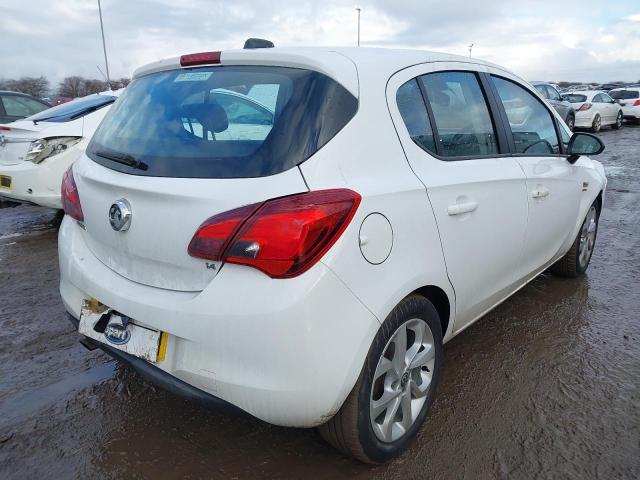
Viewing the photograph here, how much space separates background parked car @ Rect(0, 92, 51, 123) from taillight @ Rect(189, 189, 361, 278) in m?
9.13

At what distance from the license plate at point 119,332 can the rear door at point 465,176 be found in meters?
1.27

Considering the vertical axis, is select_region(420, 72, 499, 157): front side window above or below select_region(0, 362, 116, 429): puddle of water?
above

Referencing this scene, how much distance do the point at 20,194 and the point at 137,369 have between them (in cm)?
426

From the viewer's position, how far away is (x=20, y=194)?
5383mm

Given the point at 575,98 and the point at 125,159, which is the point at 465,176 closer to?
the point at 125,159

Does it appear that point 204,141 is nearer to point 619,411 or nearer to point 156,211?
point 156,211

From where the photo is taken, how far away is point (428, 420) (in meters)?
Result: 2.48

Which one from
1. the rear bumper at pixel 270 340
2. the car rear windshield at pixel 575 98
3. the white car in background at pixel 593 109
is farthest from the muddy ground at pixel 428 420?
the car rear windshield at pixel 575 98

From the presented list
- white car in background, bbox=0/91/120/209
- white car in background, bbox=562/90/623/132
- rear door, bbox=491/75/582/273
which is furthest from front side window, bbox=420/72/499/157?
white car in background, bbox=562/90/623/132

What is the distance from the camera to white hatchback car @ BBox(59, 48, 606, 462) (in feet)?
5.67

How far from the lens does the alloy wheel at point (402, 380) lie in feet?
6.82

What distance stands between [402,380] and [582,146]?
2430mm

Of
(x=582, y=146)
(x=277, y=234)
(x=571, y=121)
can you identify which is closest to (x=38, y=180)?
(x=277, y=234)

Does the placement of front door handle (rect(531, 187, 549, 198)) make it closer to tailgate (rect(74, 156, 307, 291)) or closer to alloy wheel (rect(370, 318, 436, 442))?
alloy wheel (rect(370, 318, 436, 442))
